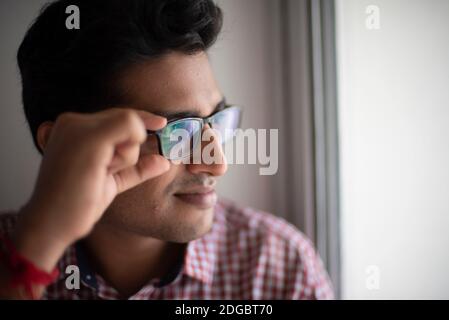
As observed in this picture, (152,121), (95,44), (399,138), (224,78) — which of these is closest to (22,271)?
(152,121)

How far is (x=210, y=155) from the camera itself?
690 millimetres

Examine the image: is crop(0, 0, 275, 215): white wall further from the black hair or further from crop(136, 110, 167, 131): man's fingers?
crop(136, 110, 167, 131): man's fingers

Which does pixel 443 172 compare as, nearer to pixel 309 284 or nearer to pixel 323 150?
pixel 323 150

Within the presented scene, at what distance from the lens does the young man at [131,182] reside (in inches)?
19.4

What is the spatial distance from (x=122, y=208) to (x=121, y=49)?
283 mm

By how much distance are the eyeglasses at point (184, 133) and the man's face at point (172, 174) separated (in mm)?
15

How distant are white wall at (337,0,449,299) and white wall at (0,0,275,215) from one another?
0.16 meters

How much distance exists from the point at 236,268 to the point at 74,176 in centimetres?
49

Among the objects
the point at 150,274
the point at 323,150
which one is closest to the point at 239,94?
the point at 323,150

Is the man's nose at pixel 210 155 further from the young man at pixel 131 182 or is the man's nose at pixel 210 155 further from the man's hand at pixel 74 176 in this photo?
the man's hand at pixel 74 176

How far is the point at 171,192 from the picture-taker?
0.72 metres

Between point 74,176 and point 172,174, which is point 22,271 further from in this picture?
point 172,174

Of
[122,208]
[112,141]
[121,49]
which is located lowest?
[122,208]
